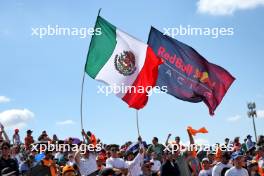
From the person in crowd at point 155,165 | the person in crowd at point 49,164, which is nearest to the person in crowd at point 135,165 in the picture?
the person in crowd at point 155,165

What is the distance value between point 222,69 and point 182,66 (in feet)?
6.01

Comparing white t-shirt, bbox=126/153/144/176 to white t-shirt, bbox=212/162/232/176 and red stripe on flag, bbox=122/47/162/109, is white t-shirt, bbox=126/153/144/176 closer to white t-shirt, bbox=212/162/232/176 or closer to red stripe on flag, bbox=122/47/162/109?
red stripe on flag, bbox=122/47/162/109

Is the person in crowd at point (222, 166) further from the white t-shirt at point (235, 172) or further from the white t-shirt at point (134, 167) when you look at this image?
the white t-shirt at point (134, 167)

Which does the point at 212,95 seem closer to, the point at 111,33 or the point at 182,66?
the point at 182,66

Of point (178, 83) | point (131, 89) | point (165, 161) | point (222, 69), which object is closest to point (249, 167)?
point (165, 161)

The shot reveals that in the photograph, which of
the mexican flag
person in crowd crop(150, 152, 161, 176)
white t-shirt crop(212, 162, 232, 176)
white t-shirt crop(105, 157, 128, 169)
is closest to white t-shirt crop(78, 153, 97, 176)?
white t-shirt crop(105, 157, 128, 169)

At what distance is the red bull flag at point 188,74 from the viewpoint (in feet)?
57.2

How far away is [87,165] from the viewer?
1322 cm

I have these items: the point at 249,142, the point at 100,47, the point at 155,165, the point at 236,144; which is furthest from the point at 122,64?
the point at 249,142

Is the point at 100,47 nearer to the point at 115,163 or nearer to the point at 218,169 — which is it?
the point at 115,163

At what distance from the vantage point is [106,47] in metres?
15.4

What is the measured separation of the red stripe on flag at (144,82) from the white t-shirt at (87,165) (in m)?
2.33

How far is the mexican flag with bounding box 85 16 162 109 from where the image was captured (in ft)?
48.9

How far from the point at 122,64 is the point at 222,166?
192 inches
